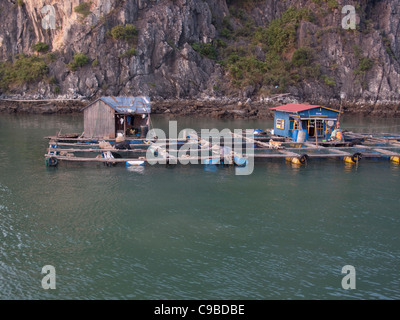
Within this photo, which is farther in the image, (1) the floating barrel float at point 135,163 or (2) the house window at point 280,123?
(2) the house window at point 280,123

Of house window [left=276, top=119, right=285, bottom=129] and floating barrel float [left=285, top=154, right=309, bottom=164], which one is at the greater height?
house window [left=276, top=119, right=285, bottom=129]

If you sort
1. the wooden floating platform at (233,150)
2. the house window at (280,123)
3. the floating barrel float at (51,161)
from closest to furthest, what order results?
the floating barrel float at (51,161) < the wooden floating platform at (233,150) < the house window at (280,123)

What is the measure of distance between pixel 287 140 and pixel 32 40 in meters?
51.4

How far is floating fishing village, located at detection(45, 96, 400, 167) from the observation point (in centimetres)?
2509

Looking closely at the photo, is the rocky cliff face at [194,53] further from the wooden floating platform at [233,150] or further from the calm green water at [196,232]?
the calm green water at [196,232]

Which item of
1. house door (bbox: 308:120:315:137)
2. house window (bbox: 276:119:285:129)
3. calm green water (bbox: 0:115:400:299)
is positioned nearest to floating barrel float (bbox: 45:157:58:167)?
calm green water (bbox: 0:115:400:299)

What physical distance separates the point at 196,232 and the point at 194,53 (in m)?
50.7

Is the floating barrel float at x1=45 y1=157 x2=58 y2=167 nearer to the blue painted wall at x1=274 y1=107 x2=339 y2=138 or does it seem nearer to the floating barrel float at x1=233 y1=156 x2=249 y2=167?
the floating barrel float at x1=233 y1=156 x2=249 y2=167

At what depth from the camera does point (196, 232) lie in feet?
47.5

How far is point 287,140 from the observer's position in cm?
2914

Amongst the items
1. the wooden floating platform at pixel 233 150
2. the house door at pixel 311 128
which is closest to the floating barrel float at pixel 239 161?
the wooden floating platform at pixel 233 150

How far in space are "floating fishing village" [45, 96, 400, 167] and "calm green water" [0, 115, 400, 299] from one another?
2087mm

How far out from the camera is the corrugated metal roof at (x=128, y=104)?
28.0 meters
